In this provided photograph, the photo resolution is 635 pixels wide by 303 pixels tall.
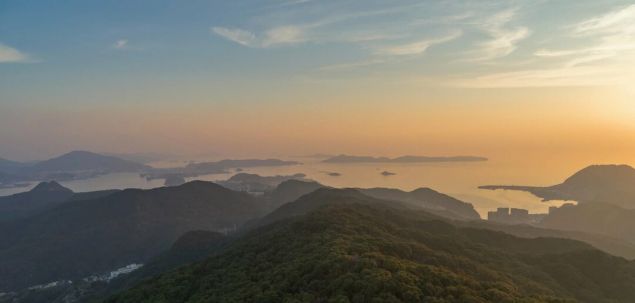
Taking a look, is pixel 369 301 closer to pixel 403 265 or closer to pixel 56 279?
pixel 403 265

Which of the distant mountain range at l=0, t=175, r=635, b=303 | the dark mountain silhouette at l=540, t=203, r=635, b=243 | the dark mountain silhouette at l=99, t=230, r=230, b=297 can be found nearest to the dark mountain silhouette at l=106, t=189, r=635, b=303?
the distant mountain range at l=0, t=175, r=635, b=303

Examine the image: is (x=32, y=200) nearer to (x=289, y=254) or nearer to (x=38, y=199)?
(x=38, y=199)

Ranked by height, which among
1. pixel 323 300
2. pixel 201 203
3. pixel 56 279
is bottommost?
pixel 56 279

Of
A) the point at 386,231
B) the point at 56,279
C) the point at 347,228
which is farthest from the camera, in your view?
the point at 56,279

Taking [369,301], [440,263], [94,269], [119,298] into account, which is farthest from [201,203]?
[369,301]

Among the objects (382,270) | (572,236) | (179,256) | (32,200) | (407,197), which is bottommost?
(32,200)

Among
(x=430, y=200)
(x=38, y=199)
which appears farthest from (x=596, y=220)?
(x=38, y=199)
